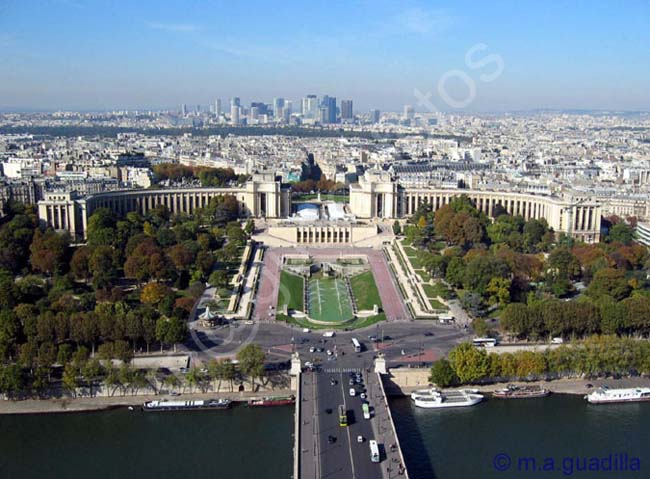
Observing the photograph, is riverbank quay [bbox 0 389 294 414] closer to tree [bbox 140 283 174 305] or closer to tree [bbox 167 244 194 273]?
tree [bbox 140 283 174 305]

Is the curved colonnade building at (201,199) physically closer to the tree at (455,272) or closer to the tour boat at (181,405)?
the tree at (455,272)

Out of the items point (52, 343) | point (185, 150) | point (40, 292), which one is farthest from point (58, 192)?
point (185, 150)

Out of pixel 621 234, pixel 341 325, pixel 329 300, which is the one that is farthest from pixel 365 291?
pixel 621 234

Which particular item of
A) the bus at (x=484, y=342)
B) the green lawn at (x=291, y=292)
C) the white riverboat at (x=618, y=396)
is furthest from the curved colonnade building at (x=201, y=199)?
the white riverboat at (x=618, y=396)

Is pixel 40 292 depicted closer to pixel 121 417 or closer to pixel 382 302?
pixel 121 417

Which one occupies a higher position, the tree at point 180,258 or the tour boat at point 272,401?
the tree at point 180,258
